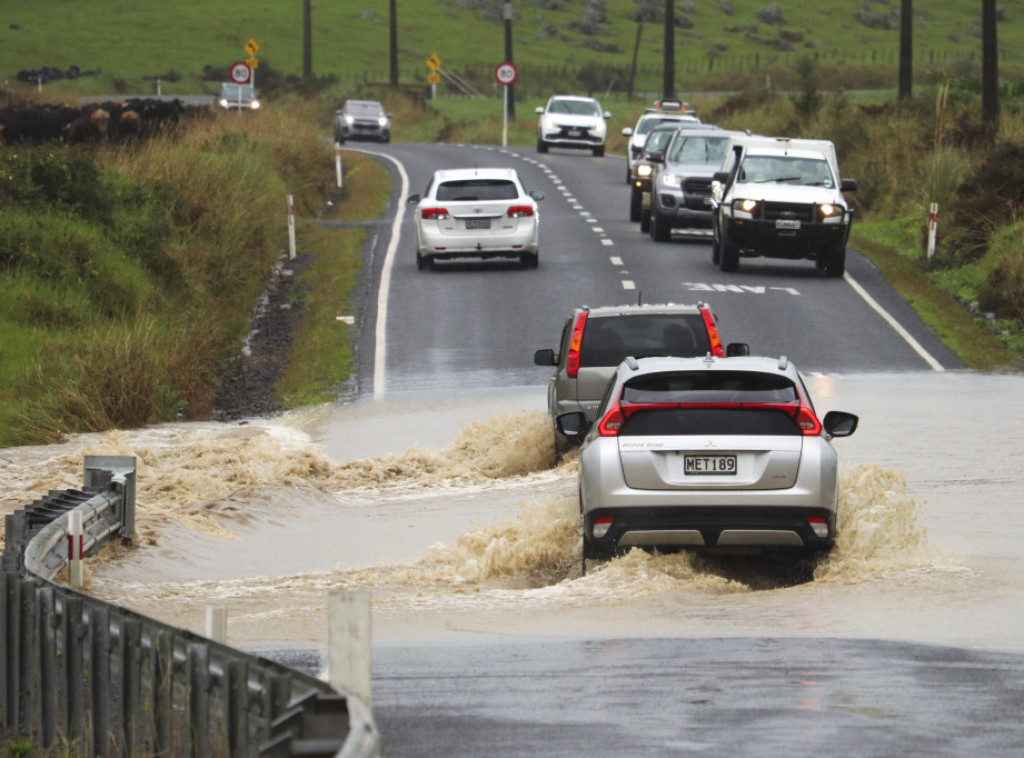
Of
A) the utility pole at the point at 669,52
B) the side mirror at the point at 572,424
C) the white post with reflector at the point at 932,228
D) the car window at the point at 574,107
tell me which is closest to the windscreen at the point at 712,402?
the side mirror at the point at 572,424

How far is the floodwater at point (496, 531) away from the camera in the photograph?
10539mm

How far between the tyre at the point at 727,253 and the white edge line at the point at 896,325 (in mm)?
1955

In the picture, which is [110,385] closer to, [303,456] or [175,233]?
[303,456]

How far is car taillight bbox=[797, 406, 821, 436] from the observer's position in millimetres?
11477

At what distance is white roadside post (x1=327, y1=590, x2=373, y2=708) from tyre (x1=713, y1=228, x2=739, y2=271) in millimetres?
23752

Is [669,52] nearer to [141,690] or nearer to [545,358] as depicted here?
[545,358]

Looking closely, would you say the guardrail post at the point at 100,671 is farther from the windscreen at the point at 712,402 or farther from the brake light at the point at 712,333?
the brake light at the point at 712,333

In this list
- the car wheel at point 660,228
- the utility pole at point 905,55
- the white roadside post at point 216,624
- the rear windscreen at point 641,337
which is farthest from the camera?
the utility pole at point 905,55

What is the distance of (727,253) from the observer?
30.1 m

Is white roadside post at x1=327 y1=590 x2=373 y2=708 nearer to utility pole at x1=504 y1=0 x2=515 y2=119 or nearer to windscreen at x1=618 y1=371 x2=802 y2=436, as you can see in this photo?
windscreen at x1=618 y1=371 x2=802 y2=436

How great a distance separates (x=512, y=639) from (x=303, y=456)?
835cm

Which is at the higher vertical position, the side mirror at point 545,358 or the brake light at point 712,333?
the brake light at point 712,333

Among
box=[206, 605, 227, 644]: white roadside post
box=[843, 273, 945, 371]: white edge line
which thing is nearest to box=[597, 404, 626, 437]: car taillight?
box=[206, 605, 227, 644]: white roadside post

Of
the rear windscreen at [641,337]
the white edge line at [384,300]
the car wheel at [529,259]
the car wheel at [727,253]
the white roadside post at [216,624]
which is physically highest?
the white roadside post at [216,624]
